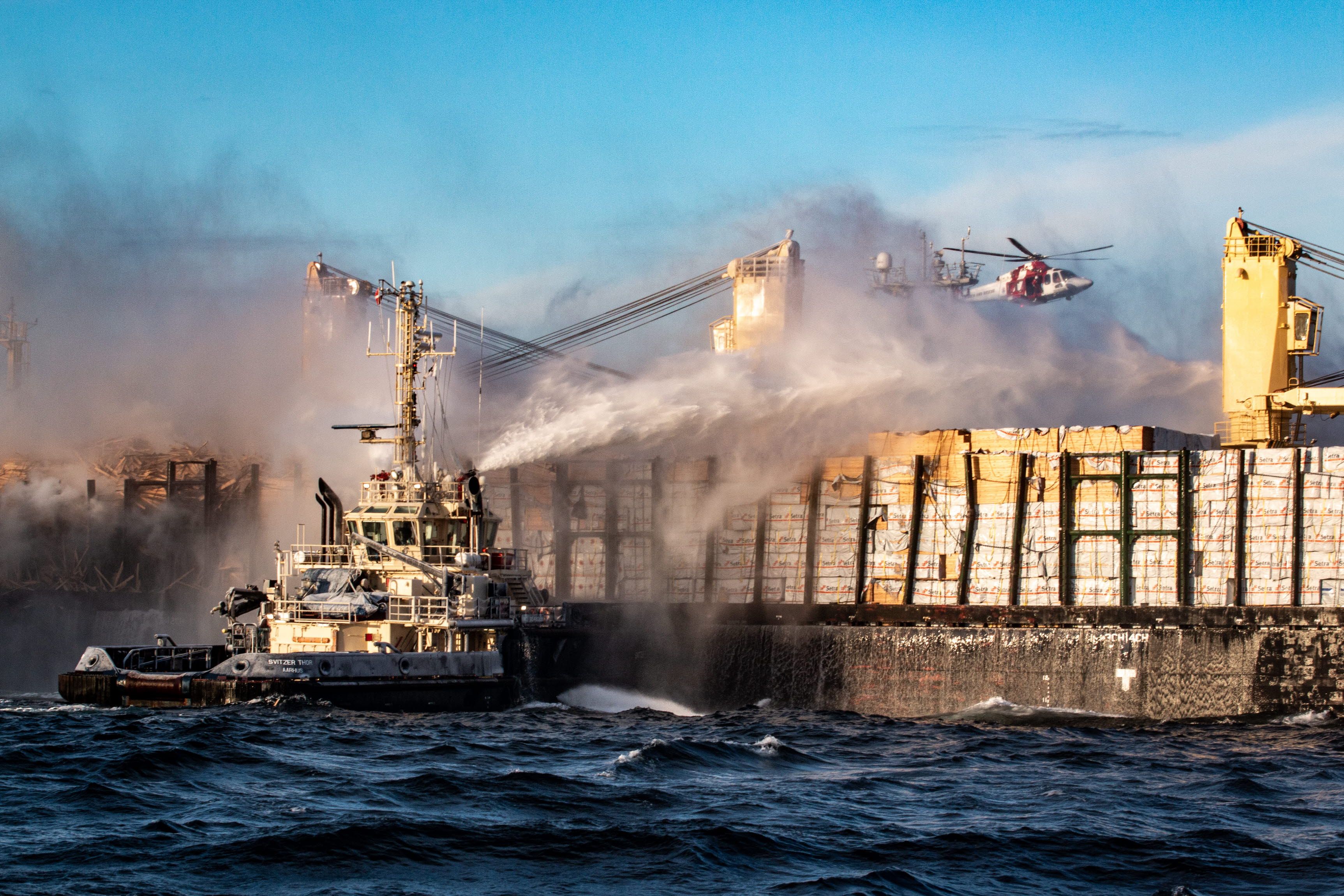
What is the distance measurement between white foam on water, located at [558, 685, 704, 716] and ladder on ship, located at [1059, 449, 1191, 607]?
39.0ft

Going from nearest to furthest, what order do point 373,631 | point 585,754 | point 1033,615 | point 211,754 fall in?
point 211,754
point 585,754
point 373,631
point 1033,615

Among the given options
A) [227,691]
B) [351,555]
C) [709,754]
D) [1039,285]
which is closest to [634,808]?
[709,754]

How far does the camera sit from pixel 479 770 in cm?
2672

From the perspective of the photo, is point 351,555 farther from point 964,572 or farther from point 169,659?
point 964,572

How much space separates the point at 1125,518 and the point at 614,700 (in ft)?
53.0

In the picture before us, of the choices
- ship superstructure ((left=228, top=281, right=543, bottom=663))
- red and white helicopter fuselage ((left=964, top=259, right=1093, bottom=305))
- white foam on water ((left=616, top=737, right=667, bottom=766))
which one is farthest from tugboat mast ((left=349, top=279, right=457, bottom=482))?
red and white helicopter fuselage ((left=964, top=259, right=1093, bottom=305))

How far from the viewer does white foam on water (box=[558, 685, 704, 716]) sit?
4259cm

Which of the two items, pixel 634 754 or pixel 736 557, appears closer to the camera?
pixel 634 754

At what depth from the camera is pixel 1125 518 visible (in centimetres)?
4181

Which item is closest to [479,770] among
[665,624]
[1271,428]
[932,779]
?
[932,779]

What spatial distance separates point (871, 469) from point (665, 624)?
27.1 feet

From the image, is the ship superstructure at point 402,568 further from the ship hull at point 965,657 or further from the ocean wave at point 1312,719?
the ocean wave at point 1312,719

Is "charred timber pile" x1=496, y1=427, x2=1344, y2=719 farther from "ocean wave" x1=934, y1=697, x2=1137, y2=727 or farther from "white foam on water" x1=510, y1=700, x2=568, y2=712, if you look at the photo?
"white foam on water" x1=510, y1=700, x2=568, y2=712

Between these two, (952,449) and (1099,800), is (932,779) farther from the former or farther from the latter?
(952,449)
